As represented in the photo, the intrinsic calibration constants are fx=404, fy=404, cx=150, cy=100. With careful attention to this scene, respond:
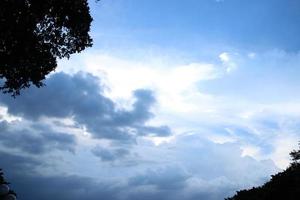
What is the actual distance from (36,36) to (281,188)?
2019 cm

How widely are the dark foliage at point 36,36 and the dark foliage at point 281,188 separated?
17.2 meters

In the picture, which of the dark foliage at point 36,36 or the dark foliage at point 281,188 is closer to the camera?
the dark foliage at point 36,36

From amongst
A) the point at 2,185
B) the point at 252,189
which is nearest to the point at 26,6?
the point at 2,185

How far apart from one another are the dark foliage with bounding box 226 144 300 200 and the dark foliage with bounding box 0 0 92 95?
17156mm

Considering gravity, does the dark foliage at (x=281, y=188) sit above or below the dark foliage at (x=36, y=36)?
below

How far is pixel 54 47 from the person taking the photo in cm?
2700

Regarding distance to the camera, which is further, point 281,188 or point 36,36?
point 281,188

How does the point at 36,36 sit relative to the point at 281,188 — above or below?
above

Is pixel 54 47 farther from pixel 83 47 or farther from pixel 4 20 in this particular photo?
pixel 4 20

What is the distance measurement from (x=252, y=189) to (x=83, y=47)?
18.5 m

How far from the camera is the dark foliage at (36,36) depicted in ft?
77.4

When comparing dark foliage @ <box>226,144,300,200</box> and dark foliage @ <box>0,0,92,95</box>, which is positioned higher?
dark foliage @ <box>0,0,92,95</box>

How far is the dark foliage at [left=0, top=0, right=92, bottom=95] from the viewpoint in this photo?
2358 cm

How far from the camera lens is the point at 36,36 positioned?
25375mm
